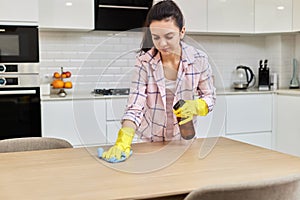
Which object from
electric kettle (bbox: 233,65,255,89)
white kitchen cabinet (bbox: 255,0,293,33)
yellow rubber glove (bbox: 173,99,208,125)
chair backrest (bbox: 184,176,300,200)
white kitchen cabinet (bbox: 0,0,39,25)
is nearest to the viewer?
chair backrest (bbox: 184,176,300,200)

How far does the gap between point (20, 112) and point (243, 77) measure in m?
2.36

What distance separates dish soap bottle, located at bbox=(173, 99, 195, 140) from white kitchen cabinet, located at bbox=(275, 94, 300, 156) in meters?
2.25

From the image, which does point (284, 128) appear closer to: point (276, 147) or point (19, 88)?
point (276, 147)

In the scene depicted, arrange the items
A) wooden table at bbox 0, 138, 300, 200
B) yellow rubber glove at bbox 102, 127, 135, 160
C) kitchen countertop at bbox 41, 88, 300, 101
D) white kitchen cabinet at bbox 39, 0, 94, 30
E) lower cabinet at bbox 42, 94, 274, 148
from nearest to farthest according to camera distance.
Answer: wooden table at bbox 0, 138, 300, 200
yellow rubber glove at bbox 102, 127, 135, 160
lower cabinet at bbox 42, 94, 274, 148
kitchen countertop at bbox 41, 88, 300, 101
white kitchen cabinet at bbox 39, 0, 94, 30

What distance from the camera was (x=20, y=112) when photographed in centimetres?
328

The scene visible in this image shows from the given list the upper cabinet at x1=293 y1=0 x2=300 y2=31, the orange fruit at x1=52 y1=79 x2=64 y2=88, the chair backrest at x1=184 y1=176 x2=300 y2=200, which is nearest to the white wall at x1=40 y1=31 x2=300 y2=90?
the orange fruit at x1=52 y1=79 x2=64 y2=88

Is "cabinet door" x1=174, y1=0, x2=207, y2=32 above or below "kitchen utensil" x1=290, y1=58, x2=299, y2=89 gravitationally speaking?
above

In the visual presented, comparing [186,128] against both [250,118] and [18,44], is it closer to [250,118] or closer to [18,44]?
[18,44]

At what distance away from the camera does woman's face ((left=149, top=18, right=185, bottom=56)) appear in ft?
5.61

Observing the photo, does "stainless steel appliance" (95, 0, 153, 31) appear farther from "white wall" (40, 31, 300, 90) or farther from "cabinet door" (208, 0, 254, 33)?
"cabinet door" (208, 0, 254, 33)

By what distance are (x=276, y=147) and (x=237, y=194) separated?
Answer: 129 inches

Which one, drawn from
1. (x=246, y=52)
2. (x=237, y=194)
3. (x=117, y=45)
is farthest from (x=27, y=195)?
(x=246, y=52)

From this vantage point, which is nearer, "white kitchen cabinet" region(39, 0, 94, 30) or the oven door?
the oven door

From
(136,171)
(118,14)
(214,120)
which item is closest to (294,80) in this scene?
(118,14)
